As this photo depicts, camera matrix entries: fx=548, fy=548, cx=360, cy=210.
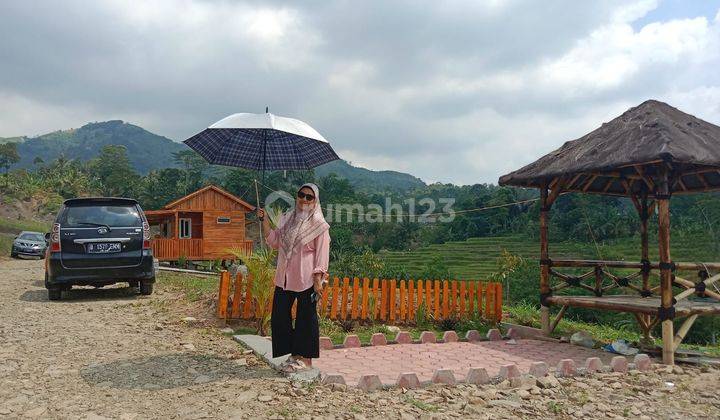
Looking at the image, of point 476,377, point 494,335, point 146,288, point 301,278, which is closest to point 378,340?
point 494,335

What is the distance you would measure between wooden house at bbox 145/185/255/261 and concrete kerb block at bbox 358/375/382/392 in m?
20.6

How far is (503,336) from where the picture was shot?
7.88 meters

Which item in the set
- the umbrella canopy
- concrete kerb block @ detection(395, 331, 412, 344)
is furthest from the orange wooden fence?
the umbrella canopy

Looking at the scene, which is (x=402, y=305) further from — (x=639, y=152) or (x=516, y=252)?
(x=516, y=252)

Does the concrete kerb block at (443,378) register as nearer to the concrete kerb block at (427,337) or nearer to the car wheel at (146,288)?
the concrete kerb block at (427,337)

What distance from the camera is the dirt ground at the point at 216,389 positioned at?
3.89 m

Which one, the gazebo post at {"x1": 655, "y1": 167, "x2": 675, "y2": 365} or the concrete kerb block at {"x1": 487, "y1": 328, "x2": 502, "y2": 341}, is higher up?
the gazebo post at {"x1": 655, "y1": 167, "x2": 675, "y2": 365}

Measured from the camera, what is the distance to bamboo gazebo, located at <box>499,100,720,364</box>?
21.1ft

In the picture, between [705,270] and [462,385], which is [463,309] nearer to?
[705,270]

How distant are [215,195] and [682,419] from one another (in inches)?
940

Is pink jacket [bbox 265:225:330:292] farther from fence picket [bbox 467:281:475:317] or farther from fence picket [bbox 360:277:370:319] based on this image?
fence picket [bbox 467:281:475:317]

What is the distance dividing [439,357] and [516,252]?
3431cm


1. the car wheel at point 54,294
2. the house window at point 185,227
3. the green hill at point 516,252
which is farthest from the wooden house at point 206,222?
the car wheel at point 54,294

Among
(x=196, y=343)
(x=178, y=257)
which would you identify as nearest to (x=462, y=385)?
(x=196, y=343)
